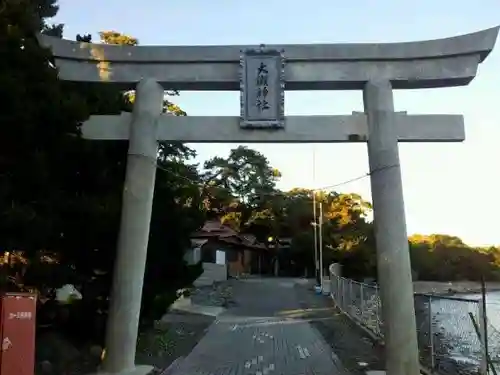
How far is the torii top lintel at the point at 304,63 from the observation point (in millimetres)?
11422

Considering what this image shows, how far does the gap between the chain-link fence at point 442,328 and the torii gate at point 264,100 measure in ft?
5.89

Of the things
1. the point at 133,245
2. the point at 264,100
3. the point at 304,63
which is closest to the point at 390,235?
the point at 264,100

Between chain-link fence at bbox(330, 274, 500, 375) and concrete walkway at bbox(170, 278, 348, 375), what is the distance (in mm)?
1772

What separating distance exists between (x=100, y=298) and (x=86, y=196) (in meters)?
2.40

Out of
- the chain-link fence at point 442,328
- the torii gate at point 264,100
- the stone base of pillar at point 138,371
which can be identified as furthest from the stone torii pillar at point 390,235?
the stone base of pillar at point 138,371

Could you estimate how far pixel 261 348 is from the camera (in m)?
14.9

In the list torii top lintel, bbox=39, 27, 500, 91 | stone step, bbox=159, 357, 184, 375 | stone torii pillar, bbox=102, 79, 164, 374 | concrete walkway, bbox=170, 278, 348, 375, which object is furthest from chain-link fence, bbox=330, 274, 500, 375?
stone torii pillar, bbox=102, 79, 164, 374

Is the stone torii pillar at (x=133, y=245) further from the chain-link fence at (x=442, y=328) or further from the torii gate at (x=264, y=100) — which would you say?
the chain-link fence at (x=442, y=328)

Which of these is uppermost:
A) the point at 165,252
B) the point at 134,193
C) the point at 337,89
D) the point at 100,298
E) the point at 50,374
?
the point at 337,89

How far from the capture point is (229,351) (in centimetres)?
1446

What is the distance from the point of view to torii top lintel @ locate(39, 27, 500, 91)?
11.4 metres

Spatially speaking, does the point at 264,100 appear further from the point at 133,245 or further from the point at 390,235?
the point at 133,245

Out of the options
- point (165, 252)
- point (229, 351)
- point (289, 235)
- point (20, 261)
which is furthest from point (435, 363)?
point (289, 235)

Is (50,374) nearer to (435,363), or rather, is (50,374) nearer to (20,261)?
(20,261)
